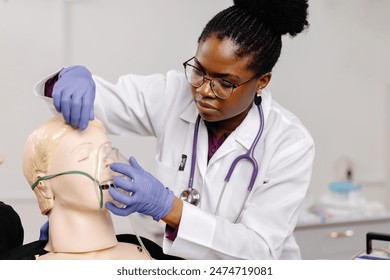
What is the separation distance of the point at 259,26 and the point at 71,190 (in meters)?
0.64

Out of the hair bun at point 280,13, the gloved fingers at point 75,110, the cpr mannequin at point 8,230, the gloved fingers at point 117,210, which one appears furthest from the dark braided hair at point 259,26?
the cpr mannequin at point 8,230

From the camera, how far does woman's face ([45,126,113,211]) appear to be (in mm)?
1270

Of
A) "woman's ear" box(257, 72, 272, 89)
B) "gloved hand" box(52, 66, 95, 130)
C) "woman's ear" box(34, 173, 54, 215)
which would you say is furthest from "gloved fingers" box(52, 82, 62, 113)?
"woman's ear" box(257, 72, 272, 89)

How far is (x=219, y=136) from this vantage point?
1593 millimetres

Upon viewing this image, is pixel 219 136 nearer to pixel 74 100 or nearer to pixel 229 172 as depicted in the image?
pixel 229 172

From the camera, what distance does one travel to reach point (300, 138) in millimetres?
1512

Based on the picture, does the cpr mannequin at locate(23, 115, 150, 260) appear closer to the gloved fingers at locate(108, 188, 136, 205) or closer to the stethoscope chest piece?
the gloved fingers at locate(108, 188, 136, 205)

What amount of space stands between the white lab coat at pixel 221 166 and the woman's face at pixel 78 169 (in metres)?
0.23

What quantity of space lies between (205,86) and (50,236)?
528 millimetres

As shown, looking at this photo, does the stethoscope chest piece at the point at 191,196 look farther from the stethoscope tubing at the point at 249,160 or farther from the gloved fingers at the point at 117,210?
the gloved fingers at the point at 117,210

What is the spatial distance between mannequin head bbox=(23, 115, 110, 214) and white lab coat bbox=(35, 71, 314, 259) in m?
0.22

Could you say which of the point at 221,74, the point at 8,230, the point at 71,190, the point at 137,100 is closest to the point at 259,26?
the point at 221,74

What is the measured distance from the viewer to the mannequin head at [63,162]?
4.17 feet
